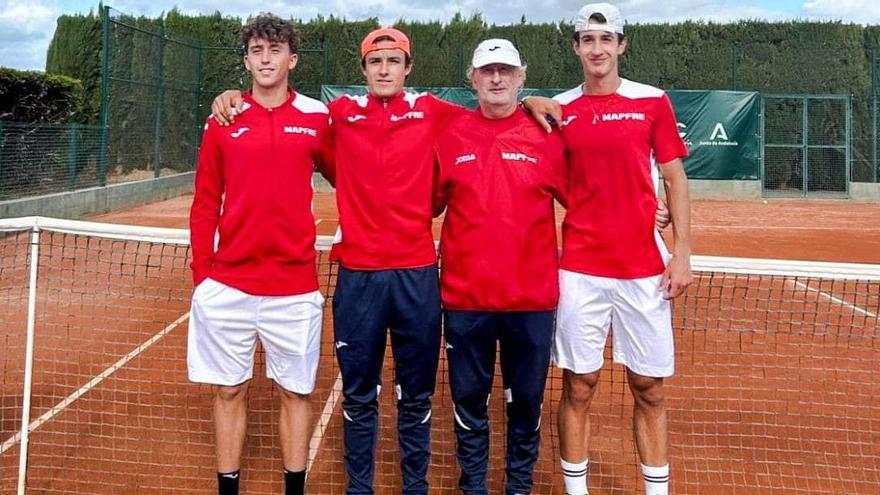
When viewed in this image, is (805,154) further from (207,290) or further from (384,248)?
(207,290)

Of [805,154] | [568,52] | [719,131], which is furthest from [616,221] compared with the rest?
[568,52]

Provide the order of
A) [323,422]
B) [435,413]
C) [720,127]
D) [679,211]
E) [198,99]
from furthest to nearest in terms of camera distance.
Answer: [198,99], [720,127], [435,413], [323,422], [679,211]

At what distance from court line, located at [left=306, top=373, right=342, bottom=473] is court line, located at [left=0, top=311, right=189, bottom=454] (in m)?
1.56

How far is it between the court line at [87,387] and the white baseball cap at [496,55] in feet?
10.2

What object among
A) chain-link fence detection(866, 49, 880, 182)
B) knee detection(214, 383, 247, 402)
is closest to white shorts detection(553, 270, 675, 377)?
knee detection(214, 383, 247, 402)

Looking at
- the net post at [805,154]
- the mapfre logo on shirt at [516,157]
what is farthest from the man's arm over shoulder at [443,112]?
the net post at [805,154]

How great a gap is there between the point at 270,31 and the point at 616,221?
1.55 m

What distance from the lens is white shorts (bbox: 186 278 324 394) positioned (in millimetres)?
2727

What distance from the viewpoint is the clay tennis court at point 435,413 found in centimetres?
350

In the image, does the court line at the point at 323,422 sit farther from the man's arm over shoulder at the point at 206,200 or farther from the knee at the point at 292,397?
the man's arm over shoulder at the point at 206,200

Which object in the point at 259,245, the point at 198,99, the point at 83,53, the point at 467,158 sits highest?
the point at 83,53

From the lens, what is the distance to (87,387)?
15.1 ft

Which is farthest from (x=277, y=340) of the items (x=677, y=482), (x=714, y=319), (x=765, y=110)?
(x=765, y=110)

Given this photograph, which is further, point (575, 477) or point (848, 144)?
point (848, 144)
